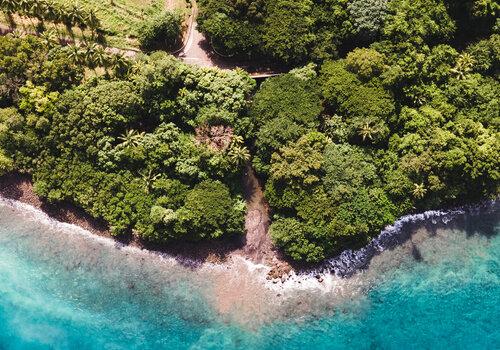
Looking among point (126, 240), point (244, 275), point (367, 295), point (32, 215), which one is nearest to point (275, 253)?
point (244, 275)

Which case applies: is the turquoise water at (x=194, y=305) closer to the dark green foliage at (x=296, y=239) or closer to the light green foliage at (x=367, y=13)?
the dark green foliage at (x=296, y=239)

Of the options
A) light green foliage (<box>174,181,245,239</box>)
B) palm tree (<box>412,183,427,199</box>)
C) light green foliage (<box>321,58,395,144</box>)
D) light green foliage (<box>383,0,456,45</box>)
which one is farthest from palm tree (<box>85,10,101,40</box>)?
palm tree (<box>412,183,427,199</box>)

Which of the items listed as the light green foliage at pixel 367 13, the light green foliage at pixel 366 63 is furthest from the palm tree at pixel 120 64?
the light green foliage at pixel 367 13

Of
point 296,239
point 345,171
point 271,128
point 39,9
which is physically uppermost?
point 39,9

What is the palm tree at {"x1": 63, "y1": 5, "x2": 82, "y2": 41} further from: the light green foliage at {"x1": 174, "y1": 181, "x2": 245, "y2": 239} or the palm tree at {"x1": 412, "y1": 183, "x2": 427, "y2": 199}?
the palm tree at {"x1": 412, "y1": 183, "x2": 427, "y2": 199}

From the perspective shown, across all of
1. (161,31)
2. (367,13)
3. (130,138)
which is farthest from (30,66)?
(367,13)

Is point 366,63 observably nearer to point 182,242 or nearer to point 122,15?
point 182,242
